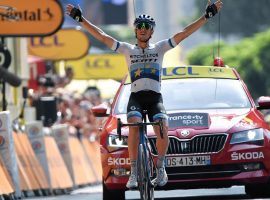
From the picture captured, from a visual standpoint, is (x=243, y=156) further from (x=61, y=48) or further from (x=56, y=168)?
(x=61, y=48)

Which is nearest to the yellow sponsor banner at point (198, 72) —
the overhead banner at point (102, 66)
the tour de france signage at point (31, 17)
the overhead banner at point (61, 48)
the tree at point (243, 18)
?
the tour de france signage at point (31, 17)

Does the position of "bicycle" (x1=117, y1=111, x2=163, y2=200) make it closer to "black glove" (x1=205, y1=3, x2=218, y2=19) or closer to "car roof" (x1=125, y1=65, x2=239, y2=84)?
"black glove" (x1=205, y1=3, x2=218, y2=19)

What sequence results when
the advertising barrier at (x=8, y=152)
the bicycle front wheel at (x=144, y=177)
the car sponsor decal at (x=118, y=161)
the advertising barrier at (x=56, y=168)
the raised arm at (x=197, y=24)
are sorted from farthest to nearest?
the advertising barrier at (x=56, y=168)
the advertising barrier at (x=8, y=152)
the car sponsor decal at (x=118, y=161)
the raised arm at (x=197, y=24)
the bicycle front wheel at (x=144, y=177)

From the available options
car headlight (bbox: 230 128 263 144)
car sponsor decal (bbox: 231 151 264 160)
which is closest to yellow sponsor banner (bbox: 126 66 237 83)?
car headlight (bbox: 230 128 263 144)

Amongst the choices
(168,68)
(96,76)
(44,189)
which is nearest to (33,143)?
(44,189)

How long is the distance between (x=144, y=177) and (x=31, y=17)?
30.9ft

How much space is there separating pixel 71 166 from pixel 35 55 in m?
A: 14.4

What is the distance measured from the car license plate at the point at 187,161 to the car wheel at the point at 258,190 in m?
0.84

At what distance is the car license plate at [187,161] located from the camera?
609 inches

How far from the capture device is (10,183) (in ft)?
62.5

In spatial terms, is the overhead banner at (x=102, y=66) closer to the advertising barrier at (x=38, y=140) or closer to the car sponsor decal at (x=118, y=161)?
the advertising barrier at (x=38, y=140)

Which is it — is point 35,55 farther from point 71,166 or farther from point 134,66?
point 134,66

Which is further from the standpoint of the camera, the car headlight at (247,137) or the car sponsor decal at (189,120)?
the car sponsor decal at (189,120)

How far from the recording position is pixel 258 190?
16219 mm
